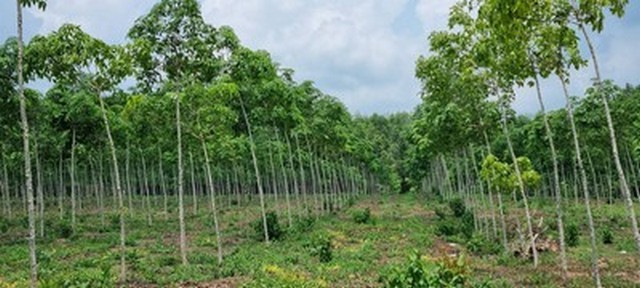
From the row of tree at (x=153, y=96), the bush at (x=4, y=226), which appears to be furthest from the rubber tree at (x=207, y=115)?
the bush at (x=4, y=226)

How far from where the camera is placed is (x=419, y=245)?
26141mm

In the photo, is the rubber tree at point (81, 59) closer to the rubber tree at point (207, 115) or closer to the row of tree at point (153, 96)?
the row of tree at point (153, 96)

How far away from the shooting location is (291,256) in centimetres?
2125

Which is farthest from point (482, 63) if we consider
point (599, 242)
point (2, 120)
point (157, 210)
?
point (157, 210)

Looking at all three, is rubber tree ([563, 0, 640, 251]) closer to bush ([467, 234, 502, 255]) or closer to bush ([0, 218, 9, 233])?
bush ([467, 234, 502, 255])

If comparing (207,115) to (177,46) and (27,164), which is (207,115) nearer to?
(177,46)

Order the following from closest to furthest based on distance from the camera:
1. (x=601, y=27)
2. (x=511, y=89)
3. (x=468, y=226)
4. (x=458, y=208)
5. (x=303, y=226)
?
(x=601, y=27), (x=511, y=89), (x=468, y=226), (x=303, y=226), (x=458, y=208)

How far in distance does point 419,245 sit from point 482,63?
9928 mm

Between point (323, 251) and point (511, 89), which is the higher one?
point (511, 89)

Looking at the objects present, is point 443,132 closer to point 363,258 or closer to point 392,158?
point 363,258

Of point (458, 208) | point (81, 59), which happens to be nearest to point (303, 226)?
point (458, 208)

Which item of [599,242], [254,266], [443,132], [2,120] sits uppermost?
[2,120]

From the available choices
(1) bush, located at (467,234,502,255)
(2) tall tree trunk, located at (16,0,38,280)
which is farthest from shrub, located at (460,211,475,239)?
(2) tall tree trunk, located at (16,0,38,280)

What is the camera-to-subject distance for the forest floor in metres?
16.5
